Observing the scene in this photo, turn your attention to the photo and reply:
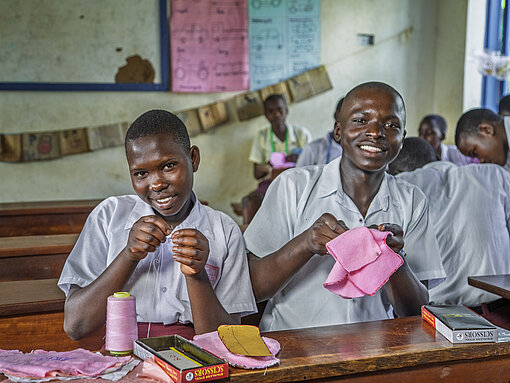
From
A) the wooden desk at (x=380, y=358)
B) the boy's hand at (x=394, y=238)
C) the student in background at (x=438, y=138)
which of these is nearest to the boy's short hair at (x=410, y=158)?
the boy's hand at (x=394, y=238)

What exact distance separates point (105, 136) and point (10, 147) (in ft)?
2.72

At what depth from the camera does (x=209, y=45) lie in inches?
232

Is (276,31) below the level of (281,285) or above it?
above

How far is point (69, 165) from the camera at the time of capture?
18.6ft

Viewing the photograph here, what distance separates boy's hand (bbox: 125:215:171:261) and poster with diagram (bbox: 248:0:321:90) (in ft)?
15.5

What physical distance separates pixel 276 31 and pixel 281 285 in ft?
15.3

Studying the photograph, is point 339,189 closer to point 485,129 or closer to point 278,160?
point 485,129

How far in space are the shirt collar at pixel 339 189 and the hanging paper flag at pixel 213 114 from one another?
13.3 ft

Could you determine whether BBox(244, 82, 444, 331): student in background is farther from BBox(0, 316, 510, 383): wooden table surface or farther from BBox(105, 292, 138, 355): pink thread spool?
BBox(105, 292, 138, 355): pink thread spool

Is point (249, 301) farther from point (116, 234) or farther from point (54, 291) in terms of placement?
point (54, 291)

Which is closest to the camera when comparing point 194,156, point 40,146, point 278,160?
point 194,156

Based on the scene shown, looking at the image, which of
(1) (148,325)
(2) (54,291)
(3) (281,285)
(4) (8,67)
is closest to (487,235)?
(3) (281,285)

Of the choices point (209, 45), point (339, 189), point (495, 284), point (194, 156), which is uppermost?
point (209, 45)

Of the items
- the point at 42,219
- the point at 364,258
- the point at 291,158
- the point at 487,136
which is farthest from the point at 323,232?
the point at 291,158
